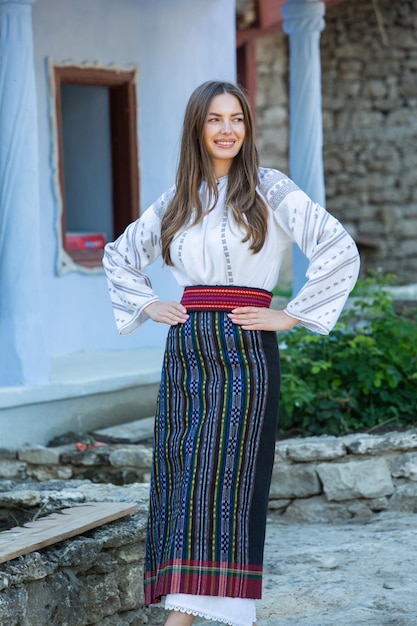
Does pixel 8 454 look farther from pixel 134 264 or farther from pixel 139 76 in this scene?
pixel 139 76

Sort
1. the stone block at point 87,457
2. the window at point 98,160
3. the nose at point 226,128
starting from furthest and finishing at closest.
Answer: the window at point 98,160 → the stone block at point 87,457 → the nose at point 226,128

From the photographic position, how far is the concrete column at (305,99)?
8.09 metres

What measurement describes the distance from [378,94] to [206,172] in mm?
8413

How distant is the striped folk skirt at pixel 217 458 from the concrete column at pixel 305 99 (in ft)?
15.2

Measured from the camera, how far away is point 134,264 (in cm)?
375

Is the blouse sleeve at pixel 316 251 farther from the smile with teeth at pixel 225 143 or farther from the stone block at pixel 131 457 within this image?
the stone block at pixel 131 457

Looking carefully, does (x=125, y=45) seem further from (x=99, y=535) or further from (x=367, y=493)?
(x=99, y=535)

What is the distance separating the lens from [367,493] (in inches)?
225

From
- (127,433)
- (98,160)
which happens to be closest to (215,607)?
(127,433)

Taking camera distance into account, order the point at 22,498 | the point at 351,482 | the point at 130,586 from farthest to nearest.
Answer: the point at 351,482 < the point at 22,498 < the point at 130,586

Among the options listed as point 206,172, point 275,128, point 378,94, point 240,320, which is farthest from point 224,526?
point 378,94

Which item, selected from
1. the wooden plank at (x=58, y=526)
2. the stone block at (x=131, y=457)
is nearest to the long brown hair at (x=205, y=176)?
the wooden plank at (x=58, y=526)

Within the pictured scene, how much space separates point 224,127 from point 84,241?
435 centimetres

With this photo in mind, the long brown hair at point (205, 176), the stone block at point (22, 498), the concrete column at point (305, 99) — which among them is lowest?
the stone block at point (22, 498)
